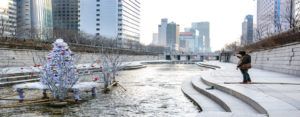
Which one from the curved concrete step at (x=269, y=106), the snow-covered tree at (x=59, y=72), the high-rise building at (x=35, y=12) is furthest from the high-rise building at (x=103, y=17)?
the curved concrete step at (x=269, y=106)

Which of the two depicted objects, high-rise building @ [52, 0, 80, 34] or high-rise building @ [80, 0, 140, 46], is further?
high-rise building @ [52, 0, 80, 34]

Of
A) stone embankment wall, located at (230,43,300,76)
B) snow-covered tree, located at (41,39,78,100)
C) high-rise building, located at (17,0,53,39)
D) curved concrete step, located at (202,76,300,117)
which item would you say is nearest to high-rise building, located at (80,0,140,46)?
high-rise building, located at (17,0,53,39)

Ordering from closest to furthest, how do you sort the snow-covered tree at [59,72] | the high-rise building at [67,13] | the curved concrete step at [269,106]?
the curved concrete step at [269,106] < the snow-covered tree at [59,72] < the high-rise building at [67,13]

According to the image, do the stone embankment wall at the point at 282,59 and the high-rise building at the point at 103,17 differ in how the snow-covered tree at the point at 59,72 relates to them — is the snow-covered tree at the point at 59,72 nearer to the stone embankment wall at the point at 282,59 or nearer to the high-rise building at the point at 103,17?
the stone embankment wall at the point at 282,59

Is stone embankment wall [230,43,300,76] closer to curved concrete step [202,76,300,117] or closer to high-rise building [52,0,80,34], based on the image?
curved concrete step [202,76,300,117]

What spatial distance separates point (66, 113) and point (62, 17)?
14250 cm

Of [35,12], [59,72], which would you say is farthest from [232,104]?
[35,12]

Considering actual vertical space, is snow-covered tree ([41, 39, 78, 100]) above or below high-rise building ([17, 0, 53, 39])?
below

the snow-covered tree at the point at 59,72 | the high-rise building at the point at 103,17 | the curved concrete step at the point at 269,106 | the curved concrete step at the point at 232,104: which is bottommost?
the curved concrete step at the point at 232,104

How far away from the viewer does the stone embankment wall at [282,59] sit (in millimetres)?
14148

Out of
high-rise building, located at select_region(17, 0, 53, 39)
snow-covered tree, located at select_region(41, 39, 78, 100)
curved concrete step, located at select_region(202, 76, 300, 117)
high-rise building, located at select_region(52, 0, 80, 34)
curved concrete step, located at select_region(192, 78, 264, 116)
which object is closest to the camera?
curved concrete step, located at select_region(202, 76, 300, 117)

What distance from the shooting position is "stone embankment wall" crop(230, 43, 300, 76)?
14148mm

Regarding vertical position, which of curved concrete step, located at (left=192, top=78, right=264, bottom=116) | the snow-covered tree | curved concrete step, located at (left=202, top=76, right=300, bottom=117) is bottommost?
curved concrete step, located at (left=192, top=78, right=264, bottom=116)

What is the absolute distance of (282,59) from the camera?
54.5ft
